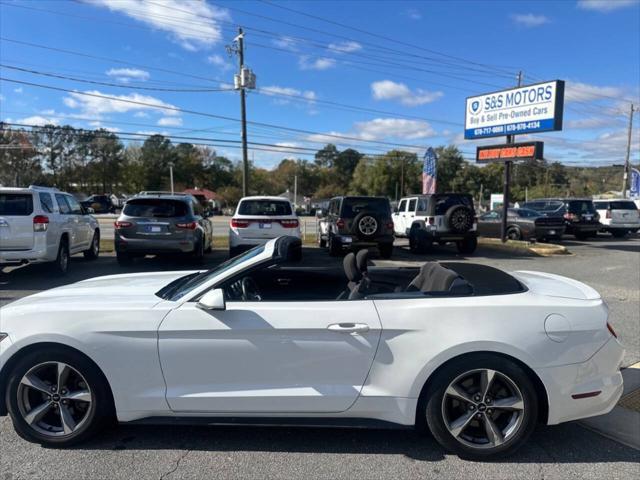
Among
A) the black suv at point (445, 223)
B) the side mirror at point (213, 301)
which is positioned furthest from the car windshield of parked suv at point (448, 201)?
the side mirror at point (213, 301)

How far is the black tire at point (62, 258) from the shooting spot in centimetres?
990

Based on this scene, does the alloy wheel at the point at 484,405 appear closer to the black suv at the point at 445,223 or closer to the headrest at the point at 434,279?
the headrest at the point at 434,279

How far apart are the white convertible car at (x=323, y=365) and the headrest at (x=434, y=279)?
0.80 feet

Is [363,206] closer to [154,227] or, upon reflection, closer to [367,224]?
Result: [367,224]

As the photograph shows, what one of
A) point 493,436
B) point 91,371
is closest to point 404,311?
point 493,436

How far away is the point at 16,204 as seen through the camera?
8.73 metres

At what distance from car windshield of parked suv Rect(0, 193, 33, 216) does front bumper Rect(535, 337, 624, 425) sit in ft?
30.1

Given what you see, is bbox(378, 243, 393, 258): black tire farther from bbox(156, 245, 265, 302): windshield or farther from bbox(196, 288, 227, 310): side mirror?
bbox(196, 288, 227, 310): side mirror

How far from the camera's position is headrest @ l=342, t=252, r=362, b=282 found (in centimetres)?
364

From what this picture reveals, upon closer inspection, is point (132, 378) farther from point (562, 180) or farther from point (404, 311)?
point (562, 180)

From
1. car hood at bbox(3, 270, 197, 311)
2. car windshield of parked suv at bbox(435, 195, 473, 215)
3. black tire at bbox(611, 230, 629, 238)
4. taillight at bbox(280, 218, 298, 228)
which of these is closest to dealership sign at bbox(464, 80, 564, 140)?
car windshield of parked suv at bbox(435, 195, 473, 215)

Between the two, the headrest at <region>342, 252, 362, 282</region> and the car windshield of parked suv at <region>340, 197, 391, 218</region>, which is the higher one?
the car windshield of parked suv at <region>340, 197, 391, 218</region>

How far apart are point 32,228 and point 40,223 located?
18 cm

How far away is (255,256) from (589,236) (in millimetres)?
23513
